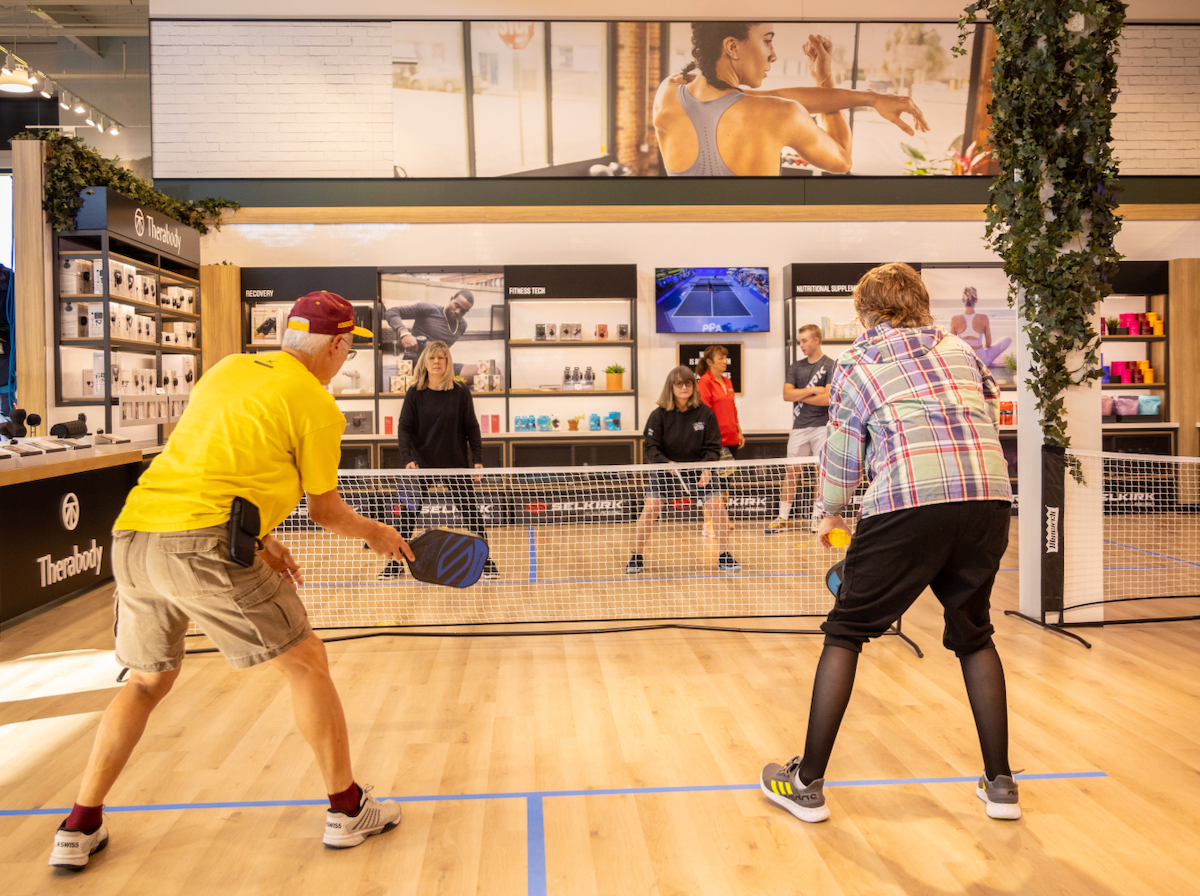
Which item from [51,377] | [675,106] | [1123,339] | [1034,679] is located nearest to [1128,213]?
[1123,339]

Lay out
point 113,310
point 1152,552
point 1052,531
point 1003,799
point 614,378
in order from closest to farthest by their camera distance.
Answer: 1. point 1003,799
2. point 1052,531
3. point 1152,552
4. point 113,310
5. point 614,378

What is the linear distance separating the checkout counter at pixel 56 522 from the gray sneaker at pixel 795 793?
14.8 feet

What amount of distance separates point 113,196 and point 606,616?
5.47 metres

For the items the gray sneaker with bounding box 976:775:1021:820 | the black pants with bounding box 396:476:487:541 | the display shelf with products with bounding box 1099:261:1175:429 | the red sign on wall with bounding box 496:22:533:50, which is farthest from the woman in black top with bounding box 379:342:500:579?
the display shelf with products with bounding box 1099:261:1175:429

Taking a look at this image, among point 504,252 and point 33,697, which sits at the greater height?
point 504,252

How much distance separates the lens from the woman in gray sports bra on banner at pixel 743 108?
9.89 meters

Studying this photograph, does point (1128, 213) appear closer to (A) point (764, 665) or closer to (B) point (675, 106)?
(B) point (675, 106)

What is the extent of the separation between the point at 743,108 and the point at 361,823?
9306 mm

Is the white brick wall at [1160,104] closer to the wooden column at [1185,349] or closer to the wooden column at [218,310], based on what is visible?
the wooden column at [1185,349]

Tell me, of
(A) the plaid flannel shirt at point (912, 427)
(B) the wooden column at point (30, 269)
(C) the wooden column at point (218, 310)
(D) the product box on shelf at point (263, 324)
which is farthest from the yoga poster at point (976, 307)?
(B) the wooden column at point (30, 269)

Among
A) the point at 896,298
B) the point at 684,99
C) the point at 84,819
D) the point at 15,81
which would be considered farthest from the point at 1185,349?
the point at 15,81

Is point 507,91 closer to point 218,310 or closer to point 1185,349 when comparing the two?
point 218,310

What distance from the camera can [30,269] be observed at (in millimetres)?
6832

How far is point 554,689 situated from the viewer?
392cm
